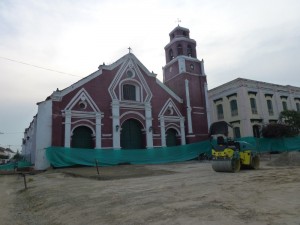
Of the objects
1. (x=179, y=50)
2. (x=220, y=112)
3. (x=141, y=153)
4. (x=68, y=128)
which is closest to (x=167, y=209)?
(x=141, y=153)

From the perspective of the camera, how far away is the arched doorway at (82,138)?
22000 millimetres

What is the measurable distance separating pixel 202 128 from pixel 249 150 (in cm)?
1518

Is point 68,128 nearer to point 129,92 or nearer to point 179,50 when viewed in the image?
point 129,92

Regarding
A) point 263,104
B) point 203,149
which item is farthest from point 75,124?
point 263,104

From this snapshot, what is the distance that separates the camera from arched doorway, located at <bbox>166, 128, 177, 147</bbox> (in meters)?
27.4

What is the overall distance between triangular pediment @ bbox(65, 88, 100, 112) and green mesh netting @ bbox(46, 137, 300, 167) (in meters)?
4.48

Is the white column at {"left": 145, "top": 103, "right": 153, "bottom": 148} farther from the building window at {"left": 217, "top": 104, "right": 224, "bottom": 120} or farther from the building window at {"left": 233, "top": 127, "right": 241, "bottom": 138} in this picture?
the building window at {"left": 217, "top": 104, "right": 224, "bottom": 120}

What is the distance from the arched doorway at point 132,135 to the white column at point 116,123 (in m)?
1.17

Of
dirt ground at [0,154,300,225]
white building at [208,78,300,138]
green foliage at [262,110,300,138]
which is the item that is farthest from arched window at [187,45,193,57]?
dirt ground at [0,154,300,225]

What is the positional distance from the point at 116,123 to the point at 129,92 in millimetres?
4216

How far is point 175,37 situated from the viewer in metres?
31.3

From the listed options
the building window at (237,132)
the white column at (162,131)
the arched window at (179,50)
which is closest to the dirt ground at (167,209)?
the white column at (162,131)

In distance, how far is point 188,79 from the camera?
29.3m

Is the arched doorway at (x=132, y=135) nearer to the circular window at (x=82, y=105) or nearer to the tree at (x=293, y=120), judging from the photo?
the circular window at (x=82, y=105)
